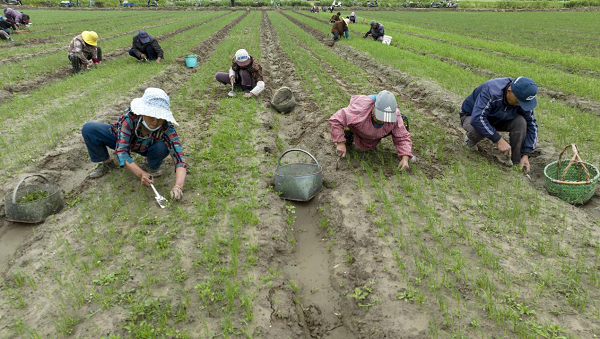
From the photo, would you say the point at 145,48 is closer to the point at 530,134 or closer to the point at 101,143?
the point at 101,143

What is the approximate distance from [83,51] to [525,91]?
1055cm

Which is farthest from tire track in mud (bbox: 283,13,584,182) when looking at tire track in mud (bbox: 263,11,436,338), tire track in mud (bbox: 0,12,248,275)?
tire track in mud (bbox: 0,12,248,275)

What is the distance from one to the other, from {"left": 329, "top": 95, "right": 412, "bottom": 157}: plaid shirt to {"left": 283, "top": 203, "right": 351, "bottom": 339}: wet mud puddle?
4.23 ft

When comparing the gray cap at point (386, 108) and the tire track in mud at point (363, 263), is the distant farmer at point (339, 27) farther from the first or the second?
the gray cap at point (386, 108)

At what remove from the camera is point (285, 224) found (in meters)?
3.71

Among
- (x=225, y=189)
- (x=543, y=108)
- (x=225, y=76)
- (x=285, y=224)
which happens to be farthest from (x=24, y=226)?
(x=543, y=108)

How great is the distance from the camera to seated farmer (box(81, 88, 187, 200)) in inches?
136

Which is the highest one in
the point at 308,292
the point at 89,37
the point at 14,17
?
the point at 14,17

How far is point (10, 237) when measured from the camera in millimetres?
3523

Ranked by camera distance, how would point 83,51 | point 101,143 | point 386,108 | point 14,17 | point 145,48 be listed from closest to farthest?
point 386,108 < point 101,143 < point 83,51 < point 145,48 < point 14,17

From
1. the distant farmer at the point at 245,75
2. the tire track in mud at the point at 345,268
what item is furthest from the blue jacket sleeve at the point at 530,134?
the distant farmer at the point at 245,75

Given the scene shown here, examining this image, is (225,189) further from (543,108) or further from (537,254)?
(543,108)

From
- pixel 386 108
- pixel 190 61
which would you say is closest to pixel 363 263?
pixel 386 108

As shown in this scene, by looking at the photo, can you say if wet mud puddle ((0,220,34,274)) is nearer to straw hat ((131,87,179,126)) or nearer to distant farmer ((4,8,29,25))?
straw hat ((131,87,179,126))
